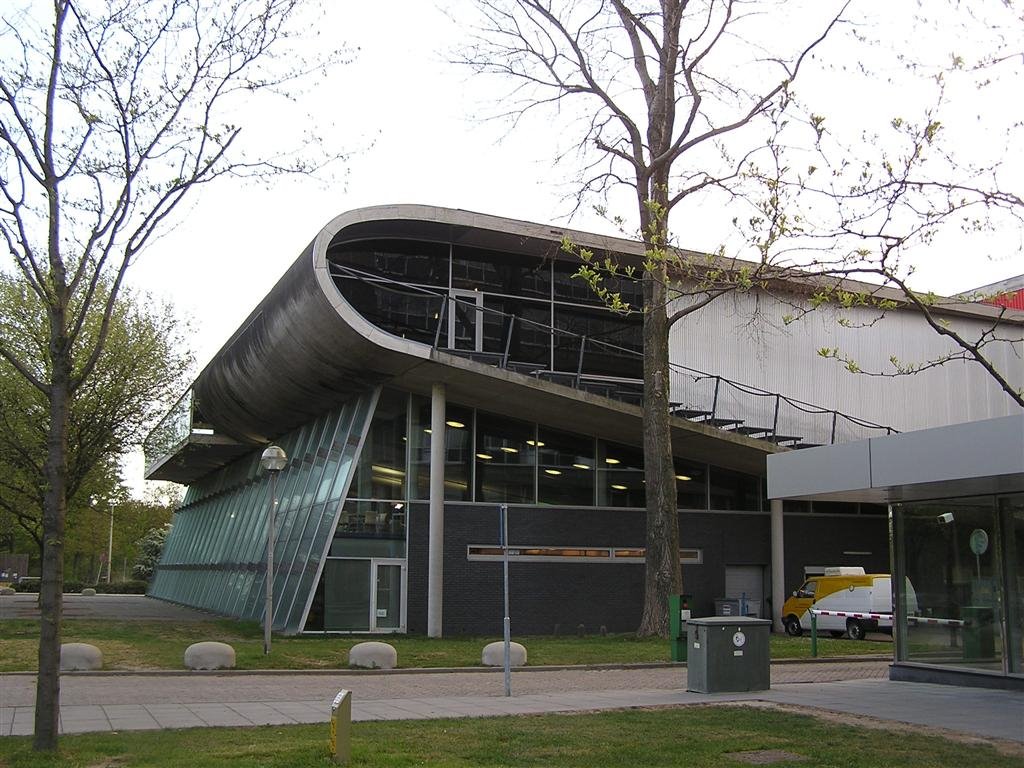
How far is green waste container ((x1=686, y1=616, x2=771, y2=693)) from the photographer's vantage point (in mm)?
15016

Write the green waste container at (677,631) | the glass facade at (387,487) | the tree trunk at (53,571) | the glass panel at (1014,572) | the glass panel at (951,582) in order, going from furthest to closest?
the glass facade at (387,487) < the green waste container at (677,631) < the glass panel at (951,582) < the glass panel at (1014,572) < the tree trunk at (53,571)

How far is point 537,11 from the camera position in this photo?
24.2m

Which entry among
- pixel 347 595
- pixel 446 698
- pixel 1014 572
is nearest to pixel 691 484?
pixel 347 595

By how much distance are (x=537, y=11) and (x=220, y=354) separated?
1624cm

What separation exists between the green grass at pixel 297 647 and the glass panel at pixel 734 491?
18.0 ft

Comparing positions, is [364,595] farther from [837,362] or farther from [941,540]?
[837,362]

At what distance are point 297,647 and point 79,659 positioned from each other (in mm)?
5168

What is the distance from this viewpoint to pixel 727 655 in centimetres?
1511

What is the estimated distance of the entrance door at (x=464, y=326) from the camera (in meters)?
27.3

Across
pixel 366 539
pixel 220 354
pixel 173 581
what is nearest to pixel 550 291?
pixel 366 539

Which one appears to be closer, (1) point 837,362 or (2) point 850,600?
(2) point 850,600

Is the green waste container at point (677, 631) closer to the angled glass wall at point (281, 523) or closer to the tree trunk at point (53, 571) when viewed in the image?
the angled glass wall at point (281, 523)

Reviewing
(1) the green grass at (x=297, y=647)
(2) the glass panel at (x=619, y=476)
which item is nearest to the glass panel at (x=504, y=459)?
(2) the glass panel at (x=619, y=476)

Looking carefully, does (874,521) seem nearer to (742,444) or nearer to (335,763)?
(742,444)
